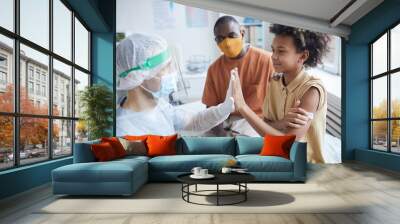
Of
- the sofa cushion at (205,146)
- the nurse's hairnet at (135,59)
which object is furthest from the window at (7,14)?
the nurse's hairnet at (135,59)

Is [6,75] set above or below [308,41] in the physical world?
below

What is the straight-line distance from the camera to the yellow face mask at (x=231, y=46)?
902 centimetres

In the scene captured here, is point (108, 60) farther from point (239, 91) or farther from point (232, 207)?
point (232, 207)

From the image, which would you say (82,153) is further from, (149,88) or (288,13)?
(288,13)

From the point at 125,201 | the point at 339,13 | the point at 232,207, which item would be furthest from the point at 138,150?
the point at 339,13

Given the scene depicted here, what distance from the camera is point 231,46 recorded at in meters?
9.06

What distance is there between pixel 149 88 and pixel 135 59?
0.78 meters

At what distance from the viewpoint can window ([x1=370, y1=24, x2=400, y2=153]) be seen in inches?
312

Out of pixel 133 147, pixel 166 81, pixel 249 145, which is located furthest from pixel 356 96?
pixel 133 147

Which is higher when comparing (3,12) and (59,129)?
(3,12)

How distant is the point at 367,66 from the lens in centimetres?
920

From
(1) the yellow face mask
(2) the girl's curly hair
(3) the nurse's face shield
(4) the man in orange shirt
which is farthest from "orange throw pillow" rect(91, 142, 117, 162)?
(2) the girl's curly hair

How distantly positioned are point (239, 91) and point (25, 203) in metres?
5.54

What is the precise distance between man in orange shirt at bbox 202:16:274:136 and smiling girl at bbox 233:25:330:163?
5.6 inches
